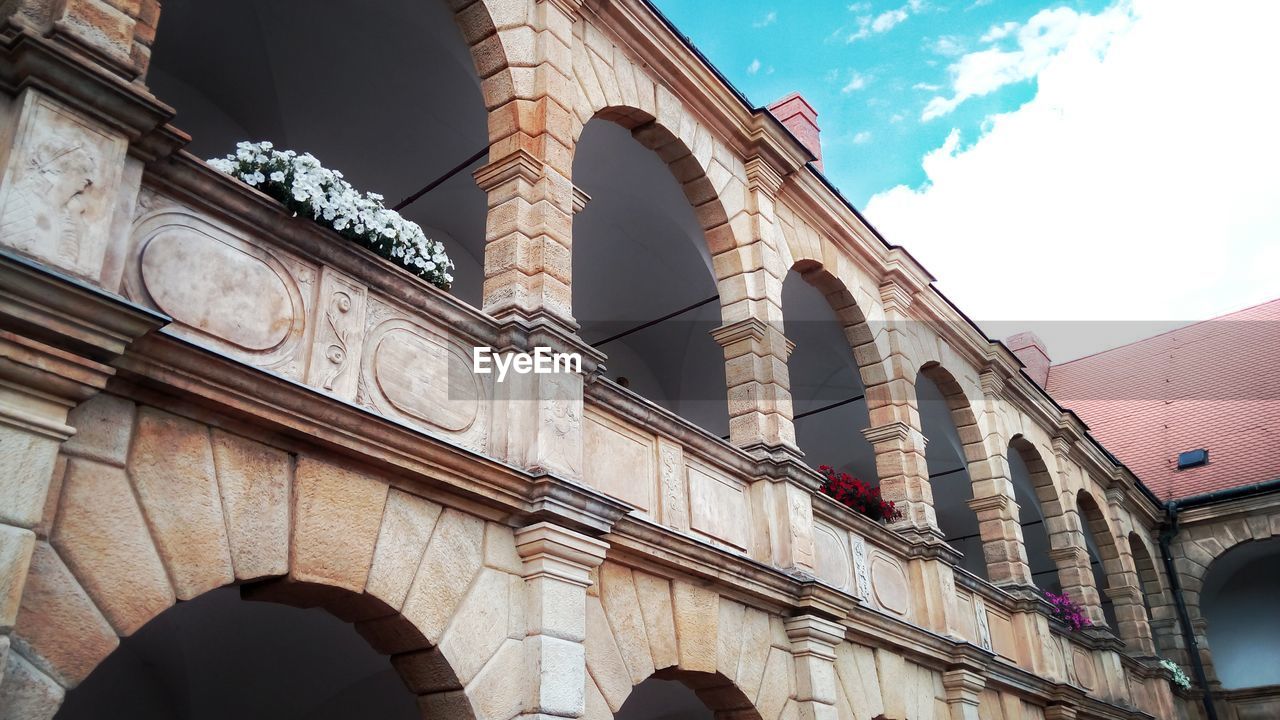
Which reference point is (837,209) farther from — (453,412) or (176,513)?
(176,513)

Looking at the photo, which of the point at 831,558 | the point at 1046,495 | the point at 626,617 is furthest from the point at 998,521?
the point at 626,617

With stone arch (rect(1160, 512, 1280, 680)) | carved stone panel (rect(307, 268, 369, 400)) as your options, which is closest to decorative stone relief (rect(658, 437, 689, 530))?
carved stone panel (rect(307, 268, 369, 400))

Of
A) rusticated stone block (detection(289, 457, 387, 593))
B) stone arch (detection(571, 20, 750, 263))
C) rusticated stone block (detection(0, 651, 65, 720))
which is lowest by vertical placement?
rusticated stone block (detection(0, 651, 65, 720))

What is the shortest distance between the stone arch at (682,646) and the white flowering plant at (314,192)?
212 centimetres

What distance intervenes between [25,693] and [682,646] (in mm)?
3576

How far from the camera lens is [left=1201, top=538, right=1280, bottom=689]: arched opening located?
1702 centimetres

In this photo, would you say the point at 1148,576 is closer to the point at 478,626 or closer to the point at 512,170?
the point at 512,170

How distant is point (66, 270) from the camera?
11.3 feet

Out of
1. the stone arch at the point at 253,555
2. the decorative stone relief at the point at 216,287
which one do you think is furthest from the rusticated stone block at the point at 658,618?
the decorative stone relief at the point at 216,287

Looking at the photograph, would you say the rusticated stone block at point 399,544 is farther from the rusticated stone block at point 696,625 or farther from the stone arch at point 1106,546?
the stone arch at point 1106,546

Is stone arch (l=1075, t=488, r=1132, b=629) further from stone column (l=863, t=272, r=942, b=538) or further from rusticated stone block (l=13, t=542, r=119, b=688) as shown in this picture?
rusticated stone block (l=13, t=542, r=119, b=688)

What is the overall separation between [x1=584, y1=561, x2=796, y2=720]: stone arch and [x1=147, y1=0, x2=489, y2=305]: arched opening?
9.33 ft

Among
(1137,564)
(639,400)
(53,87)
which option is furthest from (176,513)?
(1137,564)

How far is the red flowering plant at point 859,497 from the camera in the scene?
28.5 ft
